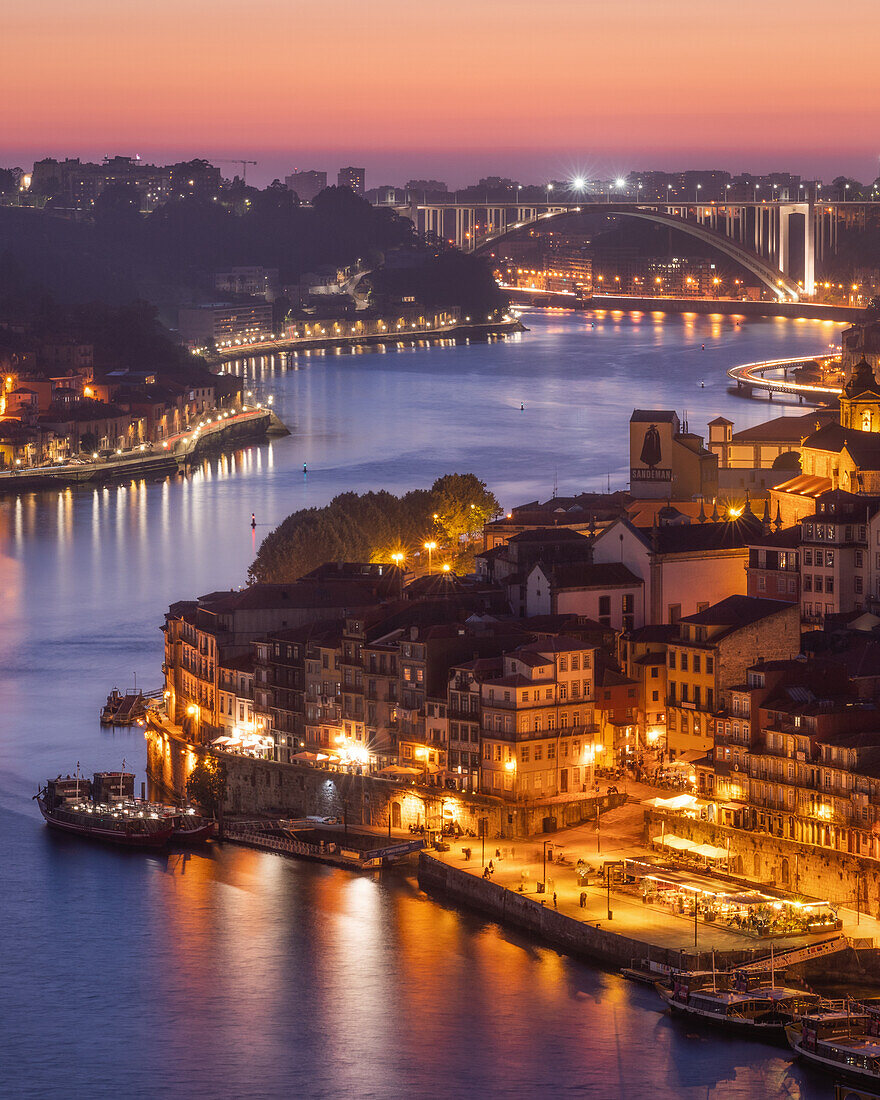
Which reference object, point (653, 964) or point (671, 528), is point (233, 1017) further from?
point (671, 528)

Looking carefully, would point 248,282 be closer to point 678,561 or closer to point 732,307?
point 732,307

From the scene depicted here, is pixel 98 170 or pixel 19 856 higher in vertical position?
pixel 98 170

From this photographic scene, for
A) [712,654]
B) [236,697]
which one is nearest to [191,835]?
[236,697]

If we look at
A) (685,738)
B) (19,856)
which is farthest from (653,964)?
(19,856)

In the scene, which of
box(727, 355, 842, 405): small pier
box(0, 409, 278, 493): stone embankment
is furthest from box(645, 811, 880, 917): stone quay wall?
box(727, 355, 842, 405): small pier

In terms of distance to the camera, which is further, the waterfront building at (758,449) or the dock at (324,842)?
the waterfront building at (758,449)

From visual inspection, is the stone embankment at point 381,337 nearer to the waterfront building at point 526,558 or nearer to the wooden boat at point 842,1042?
the waterfront building at point 526,558

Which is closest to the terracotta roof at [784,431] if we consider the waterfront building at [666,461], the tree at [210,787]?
the waterfront building at [666,461]
